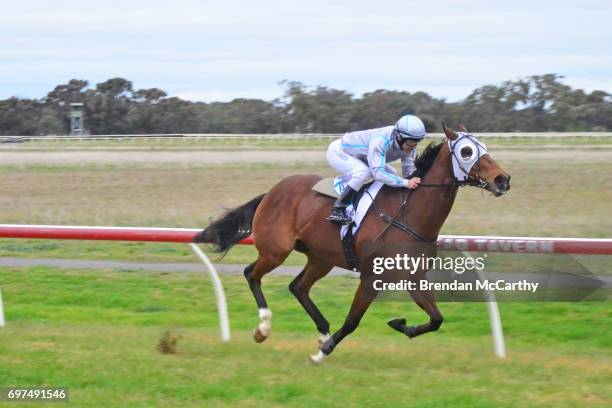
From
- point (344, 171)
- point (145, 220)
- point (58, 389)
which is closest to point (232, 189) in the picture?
point (145, 220)

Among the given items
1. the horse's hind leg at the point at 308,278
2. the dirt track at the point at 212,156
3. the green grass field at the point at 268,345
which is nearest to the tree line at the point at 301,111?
the dirt track at the point at 212,156

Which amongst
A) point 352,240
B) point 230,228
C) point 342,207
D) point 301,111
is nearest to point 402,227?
point 352,240

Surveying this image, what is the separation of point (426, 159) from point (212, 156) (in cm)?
2491

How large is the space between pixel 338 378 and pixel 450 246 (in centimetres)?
151

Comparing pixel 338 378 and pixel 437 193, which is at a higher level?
pixel 437 193

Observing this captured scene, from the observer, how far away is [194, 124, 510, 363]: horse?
6.52 meters

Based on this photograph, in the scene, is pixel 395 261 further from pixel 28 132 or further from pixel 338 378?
pixel 28 132

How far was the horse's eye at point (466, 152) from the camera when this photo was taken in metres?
6.49

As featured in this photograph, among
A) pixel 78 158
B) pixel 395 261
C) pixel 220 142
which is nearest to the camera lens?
pixel 395 261

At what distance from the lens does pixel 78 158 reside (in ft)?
105

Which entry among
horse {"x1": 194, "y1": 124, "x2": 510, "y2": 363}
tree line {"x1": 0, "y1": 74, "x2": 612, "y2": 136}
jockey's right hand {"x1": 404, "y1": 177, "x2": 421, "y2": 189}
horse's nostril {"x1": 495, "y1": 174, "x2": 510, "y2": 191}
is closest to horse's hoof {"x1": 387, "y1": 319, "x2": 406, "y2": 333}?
horse {"x1": 194, "y1": 124, "x2": 510, "y2": 363}

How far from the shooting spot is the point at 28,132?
48.9 metres

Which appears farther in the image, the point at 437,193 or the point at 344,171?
the point at 344,171

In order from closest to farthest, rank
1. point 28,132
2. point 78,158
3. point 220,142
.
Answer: point 78,158 < point 220,142 < point 28,132
